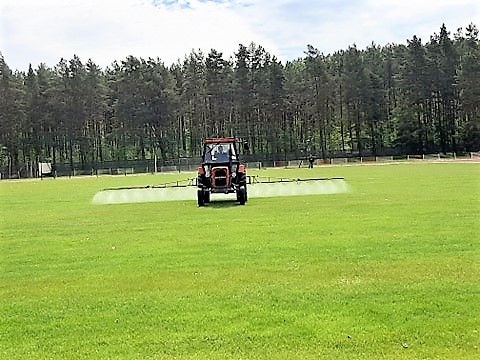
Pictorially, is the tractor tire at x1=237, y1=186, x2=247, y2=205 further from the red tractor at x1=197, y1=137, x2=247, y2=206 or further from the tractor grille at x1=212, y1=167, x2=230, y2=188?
the tractor grille at x1=212, y1=167, x2=230, y2=188

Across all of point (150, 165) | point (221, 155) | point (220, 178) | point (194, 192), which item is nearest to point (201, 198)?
point (220, 178)

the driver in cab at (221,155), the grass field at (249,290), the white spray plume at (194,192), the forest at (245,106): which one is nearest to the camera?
the grass field at (249,290)

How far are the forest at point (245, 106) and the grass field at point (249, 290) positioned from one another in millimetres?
76738

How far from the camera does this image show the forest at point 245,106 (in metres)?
93.3

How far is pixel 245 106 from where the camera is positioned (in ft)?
319

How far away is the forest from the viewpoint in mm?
93312

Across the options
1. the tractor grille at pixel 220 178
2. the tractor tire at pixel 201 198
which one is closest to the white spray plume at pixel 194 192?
the tractor grille at pixel 220 178

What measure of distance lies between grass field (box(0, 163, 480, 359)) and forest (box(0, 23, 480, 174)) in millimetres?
76738

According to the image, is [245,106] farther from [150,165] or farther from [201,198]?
[201,198]

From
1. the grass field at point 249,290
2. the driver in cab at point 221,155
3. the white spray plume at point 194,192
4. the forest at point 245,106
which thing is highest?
the forest at point 245,106

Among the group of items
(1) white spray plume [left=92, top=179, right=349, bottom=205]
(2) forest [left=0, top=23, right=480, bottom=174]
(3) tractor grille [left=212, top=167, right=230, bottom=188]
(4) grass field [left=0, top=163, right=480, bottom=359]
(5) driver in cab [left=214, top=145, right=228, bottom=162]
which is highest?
(2) forest [left=0, top=23, right=480, bottom=174]

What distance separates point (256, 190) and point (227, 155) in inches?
239

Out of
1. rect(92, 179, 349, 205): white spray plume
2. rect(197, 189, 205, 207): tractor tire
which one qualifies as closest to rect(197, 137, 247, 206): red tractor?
rect(197, 189, 205, 207): tractor tire

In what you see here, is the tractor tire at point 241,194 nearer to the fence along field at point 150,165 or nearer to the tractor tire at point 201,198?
the tractor tire at point 201,198
